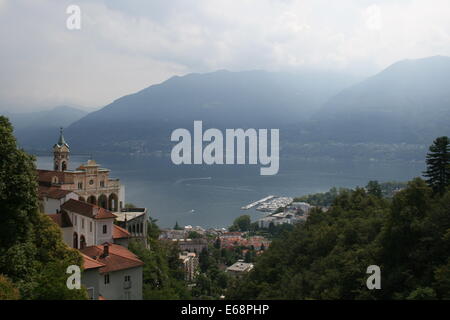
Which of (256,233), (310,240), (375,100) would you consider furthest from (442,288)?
(375,100)

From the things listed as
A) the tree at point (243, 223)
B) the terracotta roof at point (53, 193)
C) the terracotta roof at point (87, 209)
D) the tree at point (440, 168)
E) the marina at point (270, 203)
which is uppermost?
the tree at point (440, 168)

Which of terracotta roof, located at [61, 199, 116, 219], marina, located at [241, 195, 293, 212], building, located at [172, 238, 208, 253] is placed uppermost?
terracotta roof, located at [61, 199, 116, 219]

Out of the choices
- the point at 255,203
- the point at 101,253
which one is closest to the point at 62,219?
the point at 101,253

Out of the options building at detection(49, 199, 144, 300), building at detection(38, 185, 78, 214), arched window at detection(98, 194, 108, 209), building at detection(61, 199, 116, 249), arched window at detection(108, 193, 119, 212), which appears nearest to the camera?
building at detection(49, 199, 144, 300)

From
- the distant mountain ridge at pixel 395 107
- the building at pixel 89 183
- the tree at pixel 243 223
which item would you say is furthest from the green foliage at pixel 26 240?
the distant mountain ridge at pixel 395 107

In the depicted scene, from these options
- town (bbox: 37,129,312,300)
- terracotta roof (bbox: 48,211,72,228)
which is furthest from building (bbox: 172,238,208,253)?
terracotta roof (bbox: 48,211,72,228)

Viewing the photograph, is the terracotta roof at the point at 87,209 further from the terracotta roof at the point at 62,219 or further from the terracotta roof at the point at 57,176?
the terracotta roof at the point at 57,176

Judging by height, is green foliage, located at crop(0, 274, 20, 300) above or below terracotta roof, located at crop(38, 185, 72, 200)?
below

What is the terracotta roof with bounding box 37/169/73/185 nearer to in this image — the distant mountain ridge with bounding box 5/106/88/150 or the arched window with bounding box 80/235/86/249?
the arched window with bounding box 80/235/86/249
